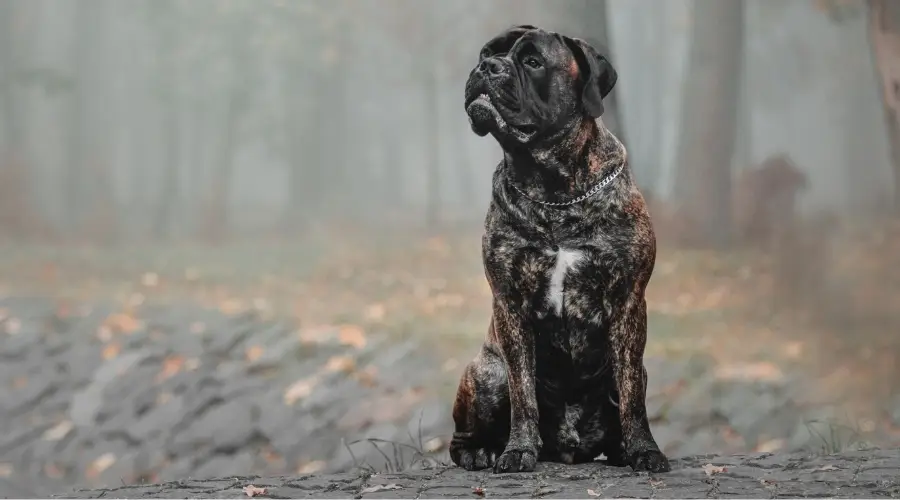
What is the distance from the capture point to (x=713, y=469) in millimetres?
3213

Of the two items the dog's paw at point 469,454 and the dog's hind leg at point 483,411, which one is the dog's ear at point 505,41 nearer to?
the dog's hind leg at point 483,411

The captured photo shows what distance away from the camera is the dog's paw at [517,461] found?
119 inches

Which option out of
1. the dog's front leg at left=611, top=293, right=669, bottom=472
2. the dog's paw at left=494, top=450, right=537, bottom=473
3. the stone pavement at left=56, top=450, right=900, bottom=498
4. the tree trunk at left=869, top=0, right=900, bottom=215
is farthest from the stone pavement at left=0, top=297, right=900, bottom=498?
the dog's front leg at left=611, top=293, right=669, bottom=472

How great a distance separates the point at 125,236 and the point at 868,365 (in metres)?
3.86

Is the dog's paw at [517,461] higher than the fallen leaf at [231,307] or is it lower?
lower

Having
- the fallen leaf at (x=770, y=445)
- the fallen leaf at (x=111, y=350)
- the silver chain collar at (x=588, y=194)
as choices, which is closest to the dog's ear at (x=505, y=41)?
the silver chain collar at (x=588, y=194)

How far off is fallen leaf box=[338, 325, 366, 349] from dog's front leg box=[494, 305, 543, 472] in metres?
1.78

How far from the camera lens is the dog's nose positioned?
115 inches

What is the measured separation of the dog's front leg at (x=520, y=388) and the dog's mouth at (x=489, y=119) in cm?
57

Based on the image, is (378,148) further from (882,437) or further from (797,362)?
(882,437)

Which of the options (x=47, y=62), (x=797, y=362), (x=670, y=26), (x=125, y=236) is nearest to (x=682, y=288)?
(x=797, y=362)

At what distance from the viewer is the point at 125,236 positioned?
15.7ft

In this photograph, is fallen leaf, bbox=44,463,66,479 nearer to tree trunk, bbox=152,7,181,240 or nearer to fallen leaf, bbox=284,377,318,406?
fallen leaf, bbox=284,377,318,406

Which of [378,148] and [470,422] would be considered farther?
[378,148]
